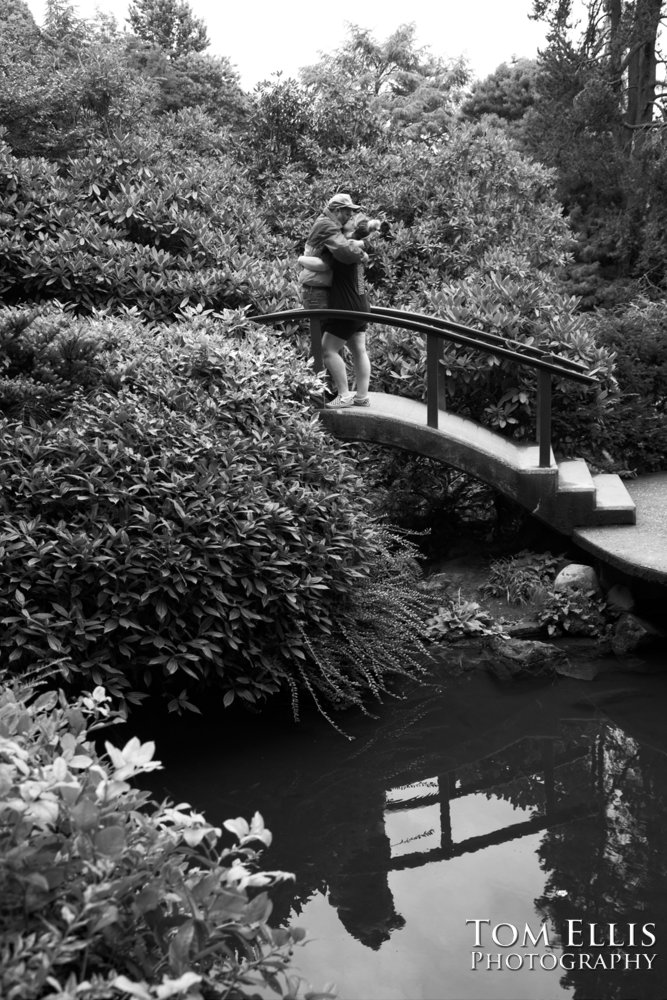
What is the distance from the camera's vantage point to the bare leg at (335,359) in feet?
26.6

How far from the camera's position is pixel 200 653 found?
5.98 metres

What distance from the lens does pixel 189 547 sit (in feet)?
19.5

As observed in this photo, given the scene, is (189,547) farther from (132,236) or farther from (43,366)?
(132,236)

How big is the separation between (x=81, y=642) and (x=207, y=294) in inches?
184

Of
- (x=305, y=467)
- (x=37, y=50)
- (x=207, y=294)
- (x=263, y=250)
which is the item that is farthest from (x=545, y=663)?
(x=37, y=50)

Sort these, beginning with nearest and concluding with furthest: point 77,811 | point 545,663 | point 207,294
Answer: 1. point 77,811
2. point 545,663
3. point 207,294

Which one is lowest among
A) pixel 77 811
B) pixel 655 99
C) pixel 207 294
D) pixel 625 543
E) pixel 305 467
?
pixel 77 811

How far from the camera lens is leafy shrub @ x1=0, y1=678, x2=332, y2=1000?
2570mm

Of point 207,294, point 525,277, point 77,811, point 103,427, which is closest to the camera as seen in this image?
point 77,811

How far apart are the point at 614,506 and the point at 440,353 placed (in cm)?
172

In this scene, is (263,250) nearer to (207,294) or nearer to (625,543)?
(207,294)

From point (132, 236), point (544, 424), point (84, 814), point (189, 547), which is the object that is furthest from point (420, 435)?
point (84, 814)

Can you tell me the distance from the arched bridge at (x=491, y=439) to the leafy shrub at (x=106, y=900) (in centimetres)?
502

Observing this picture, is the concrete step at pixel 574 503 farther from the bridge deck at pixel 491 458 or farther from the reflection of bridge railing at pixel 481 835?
the reflection of bridge railing at pixel 481 835
